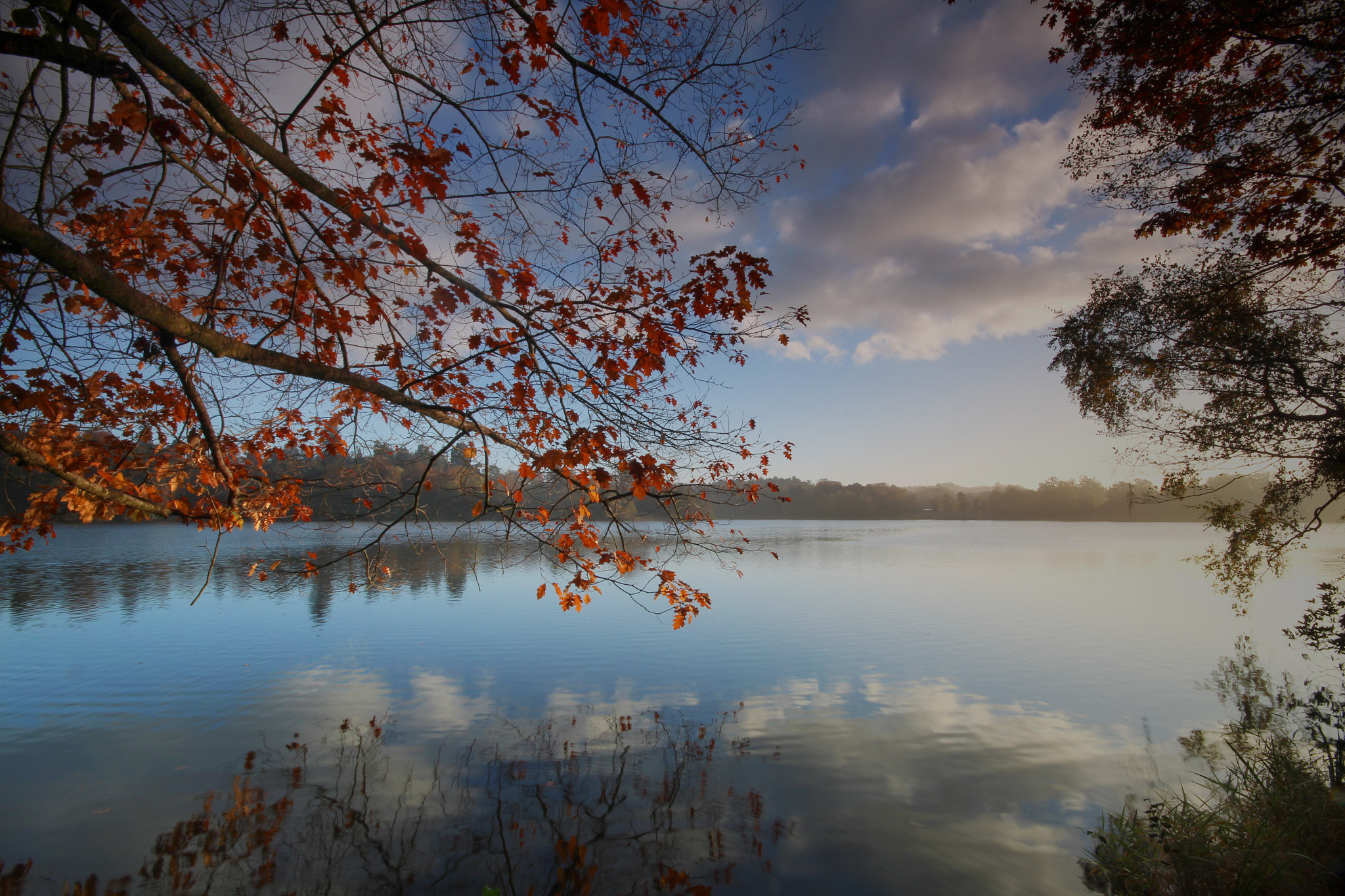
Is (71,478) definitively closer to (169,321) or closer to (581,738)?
(169,321)

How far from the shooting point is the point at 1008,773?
19.6 feet

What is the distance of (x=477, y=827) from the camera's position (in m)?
4.75

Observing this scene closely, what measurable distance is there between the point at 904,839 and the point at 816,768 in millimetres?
1267

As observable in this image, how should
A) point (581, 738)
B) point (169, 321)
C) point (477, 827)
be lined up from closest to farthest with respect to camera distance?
1. point (169, 321)
2. point (477, 827)
3. point (581, 738)

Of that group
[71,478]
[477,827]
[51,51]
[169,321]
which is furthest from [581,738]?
[51,51]

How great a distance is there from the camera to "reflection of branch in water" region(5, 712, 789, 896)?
4109mm

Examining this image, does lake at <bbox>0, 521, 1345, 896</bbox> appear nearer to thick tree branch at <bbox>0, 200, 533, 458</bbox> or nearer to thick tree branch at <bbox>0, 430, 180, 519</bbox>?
thick tree branch at <bbox>0, 200, 533, 458</bbox>

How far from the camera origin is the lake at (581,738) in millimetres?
4367

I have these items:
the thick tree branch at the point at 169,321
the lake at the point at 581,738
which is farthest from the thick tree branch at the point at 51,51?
the lake at the point at 581,738

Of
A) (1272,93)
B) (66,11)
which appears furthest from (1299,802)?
(66,11)

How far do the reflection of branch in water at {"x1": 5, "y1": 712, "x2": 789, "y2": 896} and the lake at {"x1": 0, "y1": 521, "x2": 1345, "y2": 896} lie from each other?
0.08ft

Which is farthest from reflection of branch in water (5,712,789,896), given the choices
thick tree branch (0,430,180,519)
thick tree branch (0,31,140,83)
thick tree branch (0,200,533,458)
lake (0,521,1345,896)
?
thick tree branch (0,31,140,83)

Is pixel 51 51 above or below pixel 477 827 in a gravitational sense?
above

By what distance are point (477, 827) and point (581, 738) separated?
1.88m
